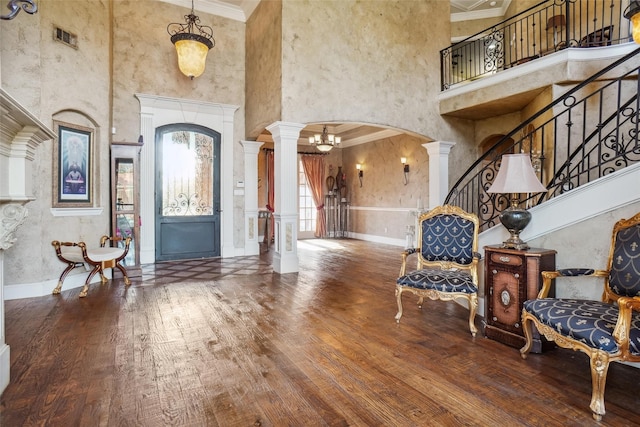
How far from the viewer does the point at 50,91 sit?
4.30 meters

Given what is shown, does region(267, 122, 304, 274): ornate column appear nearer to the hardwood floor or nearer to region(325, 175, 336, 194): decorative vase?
the hardwood floor

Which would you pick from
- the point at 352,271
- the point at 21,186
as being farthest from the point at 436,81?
the point at 21,186

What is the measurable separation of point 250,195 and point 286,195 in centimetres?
189

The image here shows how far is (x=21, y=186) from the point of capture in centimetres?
210

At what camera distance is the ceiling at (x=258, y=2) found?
6.62 meters

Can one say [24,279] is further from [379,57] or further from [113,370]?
[379,57]

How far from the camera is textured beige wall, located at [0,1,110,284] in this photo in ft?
13.3

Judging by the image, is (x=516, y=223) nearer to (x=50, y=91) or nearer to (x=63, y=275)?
(x=63, y=275)

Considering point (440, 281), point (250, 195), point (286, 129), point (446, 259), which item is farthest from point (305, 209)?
point (440, 281)

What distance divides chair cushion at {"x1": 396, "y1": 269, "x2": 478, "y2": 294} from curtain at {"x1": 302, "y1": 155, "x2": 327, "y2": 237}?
7.59m

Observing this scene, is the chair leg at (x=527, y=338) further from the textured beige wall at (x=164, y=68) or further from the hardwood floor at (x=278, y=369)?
the textured beige wall at (x=164, y=68)

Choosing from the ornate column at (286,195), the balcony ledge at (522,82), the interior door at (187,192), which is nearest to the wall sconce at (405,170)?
the balcony ledge at (522,82)

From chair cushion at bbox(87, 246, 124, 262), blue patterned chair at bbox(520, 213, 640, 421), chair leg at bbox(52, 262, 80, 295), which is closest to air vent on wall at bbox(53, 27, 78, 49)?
chair cushion at bbox(87, 246, 124, 262)

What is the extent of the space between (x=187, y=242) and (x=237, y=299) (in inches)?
124
